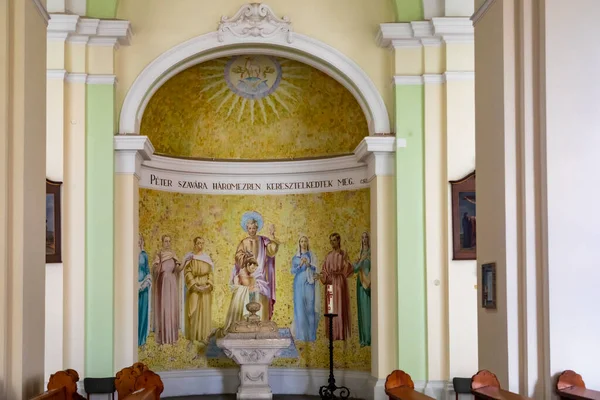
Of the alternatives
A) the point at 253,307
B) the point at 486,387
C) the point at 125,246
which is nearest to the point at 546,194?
the point at 486,387

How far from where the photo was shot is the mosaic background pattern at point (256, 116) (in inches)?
525

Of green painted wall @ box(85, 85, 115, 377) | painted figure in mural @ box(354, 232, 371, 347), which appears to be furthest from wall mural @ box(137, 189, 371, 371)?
green painted wall @ box(85, 85, 115, 377)

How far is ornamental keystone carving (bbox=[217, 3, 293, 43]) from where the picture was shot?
11.8 meters

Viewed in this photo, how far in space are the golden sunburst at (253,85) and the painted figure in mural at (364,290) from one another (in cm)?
233

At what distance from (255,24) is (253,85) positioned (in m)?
2.09

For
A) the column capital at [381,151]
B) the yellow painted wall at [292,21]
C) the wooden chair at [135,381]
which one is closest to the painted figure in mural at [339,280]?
the column capital at [381,151]

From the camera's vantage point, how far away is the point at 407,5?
11.8 meters

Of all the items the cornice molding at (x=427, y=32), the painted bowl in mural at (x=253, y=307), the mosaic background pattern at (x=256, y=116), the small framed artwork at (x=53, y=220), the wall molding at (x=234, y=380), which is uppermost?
the cornice molding at (x=427, y=32)

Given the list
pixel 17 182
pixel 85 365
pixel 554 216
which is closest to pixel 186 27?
pixel 85 365

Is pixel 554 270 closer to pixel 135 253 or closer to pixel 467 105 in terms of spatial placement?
pixel 467 105

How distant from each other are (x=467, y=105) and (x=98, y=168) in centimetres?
432

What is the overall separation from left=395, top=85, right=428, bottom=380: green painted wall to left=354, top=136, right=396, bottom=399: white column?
5.4 inches

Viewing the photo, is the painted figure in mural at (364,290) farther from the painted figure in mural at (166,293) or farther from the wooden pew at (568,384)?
the wooden pew at (568,384)

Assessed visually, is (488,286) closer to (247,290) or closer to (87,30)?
(87,30)
